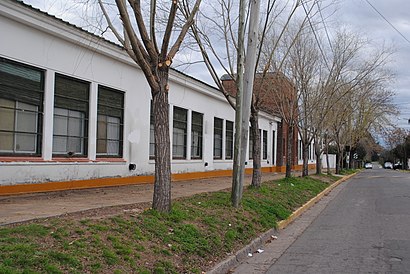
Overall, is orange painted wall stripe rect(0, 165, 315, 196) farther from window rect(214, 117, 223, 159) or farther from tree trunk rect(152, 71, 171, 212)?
tree trunk rect(152, 71, 171, 212)

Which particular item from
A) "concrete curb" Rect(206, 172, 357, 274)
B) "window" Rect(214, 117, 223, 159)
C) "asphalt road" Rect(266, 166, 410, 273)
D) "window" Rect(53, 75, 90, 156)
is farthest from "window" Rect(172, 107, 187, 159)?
"concrete curb" Rect(206, 172, 357, 274)

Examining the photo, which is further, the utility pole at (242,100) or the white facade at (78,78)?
the white facade at (78,78)

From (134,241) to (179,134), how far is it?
47.4 ft

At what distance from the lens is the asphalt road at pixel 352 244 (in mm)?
7766

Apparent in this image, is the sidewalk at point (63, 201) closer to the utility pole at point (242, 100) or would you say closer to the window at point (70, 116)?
the window at point (70, 116)

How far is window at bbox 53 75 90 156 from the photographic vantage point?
13562 mm

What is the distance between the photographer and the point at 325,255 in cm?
869

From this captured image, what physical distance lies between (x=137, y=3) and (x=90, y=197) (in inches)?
233

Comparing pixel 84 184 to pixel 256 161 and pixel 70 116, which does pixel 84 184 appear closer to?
pixel 70 116

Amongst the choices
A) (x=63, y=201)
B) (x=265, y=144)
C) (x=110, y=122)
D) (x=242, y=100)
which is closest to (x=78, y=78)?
(x=110, y=122)

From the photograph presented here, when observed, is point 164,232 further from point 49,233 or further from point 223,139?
point 223,139

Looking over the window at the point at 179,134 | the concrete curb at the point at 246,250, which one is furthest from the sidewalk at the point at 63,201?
the window at the point at 179,134

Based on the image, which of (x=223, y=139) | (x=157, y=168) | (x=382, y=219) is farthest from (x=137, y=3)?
(x=223, y=139)

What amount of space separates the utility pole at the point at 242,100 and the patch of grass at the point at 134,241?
0.77 m
